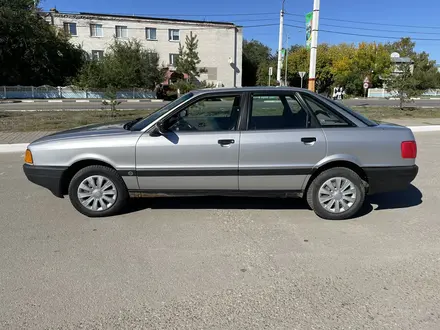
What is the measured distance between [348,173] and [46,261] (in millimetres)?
3476

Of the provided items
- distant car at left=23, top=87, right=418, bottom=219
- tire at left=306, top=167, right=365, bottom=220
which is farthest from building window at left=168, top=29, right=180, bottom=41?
tire at left=306, top=167, right=365, bottom=220

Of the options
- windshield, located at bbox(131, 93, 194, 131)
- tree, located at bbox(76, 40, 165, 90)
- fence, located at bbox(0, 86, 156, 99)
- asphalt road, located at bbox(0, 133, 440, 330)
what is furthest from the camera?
tree, located at bbox(76, 40, 165, 90)

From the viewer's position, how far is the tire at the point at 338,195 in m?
4.19

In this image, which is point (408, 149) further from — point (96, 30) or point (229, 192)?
point (96, 30)

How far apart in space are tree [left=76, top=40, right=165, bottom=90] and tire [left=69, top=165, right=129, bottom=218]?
3265 centimetres

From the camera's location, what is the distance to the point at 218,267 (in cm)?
322

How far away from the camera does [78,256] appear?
3402 mm

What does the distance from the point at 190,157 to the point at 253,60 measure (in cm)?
5766

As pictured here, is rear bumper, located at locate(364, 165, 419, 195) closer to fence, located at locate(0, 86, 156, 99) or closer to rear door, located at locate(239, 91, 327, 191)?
rear door, located at locate(239, 91, 327, 191)

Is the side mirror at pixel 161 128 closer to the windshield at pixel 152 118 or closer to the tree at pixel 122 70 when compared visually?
the windshield at pixel 152 118

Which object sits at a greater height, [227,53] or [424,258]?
[227,53]

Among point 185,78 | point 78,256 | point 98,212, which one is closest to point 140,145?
point 98,212

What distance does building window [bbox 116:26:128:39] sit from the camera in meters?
43.8

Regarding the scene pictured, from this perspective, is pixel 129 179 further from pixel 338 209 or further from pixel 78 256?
pixel 338 209
